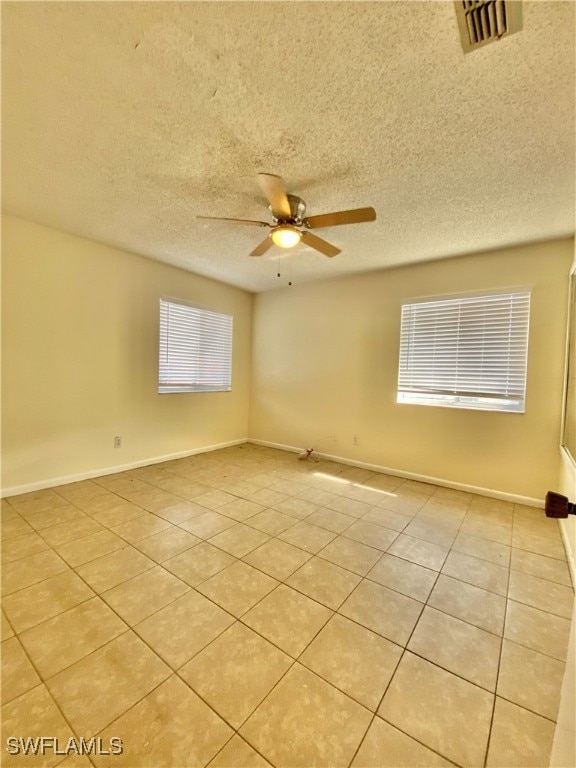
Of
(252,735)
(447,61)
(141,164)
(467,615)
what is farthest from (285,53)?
(467,615)

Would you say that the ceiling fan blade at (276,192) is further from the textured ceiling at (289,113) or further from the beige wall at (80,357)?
the beige wall at (80,357)

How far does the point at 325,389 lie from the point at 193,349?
1981 millimetres

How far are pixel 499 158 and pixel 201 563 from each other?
3.12m

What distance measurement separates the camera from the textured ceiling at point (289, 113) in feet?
3.83

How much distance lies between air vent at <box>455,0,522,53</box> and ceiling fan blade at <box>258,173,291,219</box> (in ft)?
3.02

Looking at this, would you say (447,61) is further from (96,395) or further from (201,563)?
(96,395)

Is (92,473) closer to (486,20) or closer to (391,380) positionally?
(391,380)

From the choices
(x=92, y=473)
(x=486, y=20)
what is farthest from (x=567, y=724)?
(x=92, y=473)

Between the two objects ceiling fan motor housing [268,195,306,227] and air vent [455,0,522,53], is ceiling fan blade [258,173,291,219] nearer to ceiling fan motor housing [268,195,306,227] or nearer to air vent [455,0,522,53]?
ceiling fan motor housing [268,195,306,227]

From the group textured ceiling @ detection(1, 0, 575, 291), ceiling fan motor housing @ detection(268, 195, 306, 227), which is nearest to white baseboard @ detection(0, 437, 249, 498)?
textured ceiling @ detection(1, 0, 575, 291)

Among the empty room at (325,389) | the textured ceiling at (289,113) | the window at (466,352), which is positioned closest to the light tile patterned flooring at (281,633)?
the empty room at (325,389)

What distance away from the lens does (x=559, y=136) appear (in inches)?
63.6

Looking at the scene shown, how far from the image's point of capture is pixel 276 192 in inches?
71.0

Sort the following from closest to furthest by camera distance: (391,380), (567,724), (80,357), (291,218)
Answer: (567,724) → (291,218) → (80,357) → (391,380)
